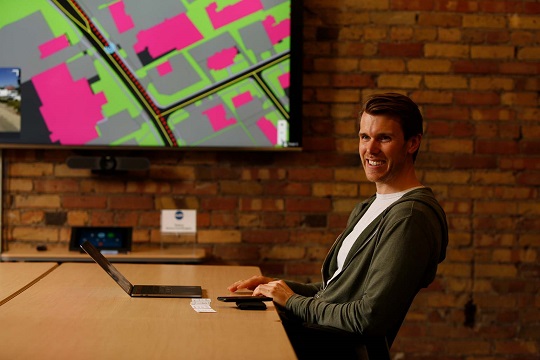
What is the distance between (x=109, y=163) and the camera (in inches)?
149

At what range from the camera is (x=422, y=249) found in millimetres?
2141

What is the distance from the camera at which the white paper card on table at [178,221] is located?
390 cm

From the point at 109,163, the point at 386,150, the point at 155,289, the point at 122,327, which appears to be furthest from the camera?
the point at 109,163

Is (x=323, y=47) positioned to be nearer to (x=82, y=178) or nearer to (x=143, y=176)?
(x=143, y=176)

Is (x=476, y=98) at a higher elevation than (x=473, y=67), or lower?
lower

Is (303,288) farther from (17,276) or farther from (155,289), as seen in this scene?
(17,276)

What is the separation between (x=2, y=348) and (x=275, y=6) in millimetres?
2652

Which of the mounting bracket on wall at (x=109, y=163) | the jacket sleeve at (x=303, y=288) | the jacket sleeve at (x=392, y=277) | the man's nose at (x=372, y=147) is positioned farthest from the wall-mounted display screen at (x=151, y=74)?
the jacket sleeve at (x=392, y=277)

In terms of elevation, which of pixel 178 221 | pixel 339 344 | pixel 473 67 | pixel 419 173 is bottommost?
pixel 339 344

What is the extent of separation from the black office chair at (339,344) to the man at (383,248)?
3 centimetres

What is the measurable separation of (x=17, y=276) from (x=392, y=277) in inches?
58.9

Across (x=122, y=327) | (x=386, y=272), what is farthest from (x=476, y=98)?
(x=122, y=327)

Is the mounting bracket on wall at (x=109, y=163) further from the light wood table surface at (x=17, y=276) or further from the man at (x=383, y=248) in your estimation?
the man at (x=383, y=248)

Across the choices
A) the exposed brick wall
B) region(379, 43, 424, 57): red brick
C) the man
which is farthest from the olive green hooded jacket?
region(379, 43, 424, 57): red brick
